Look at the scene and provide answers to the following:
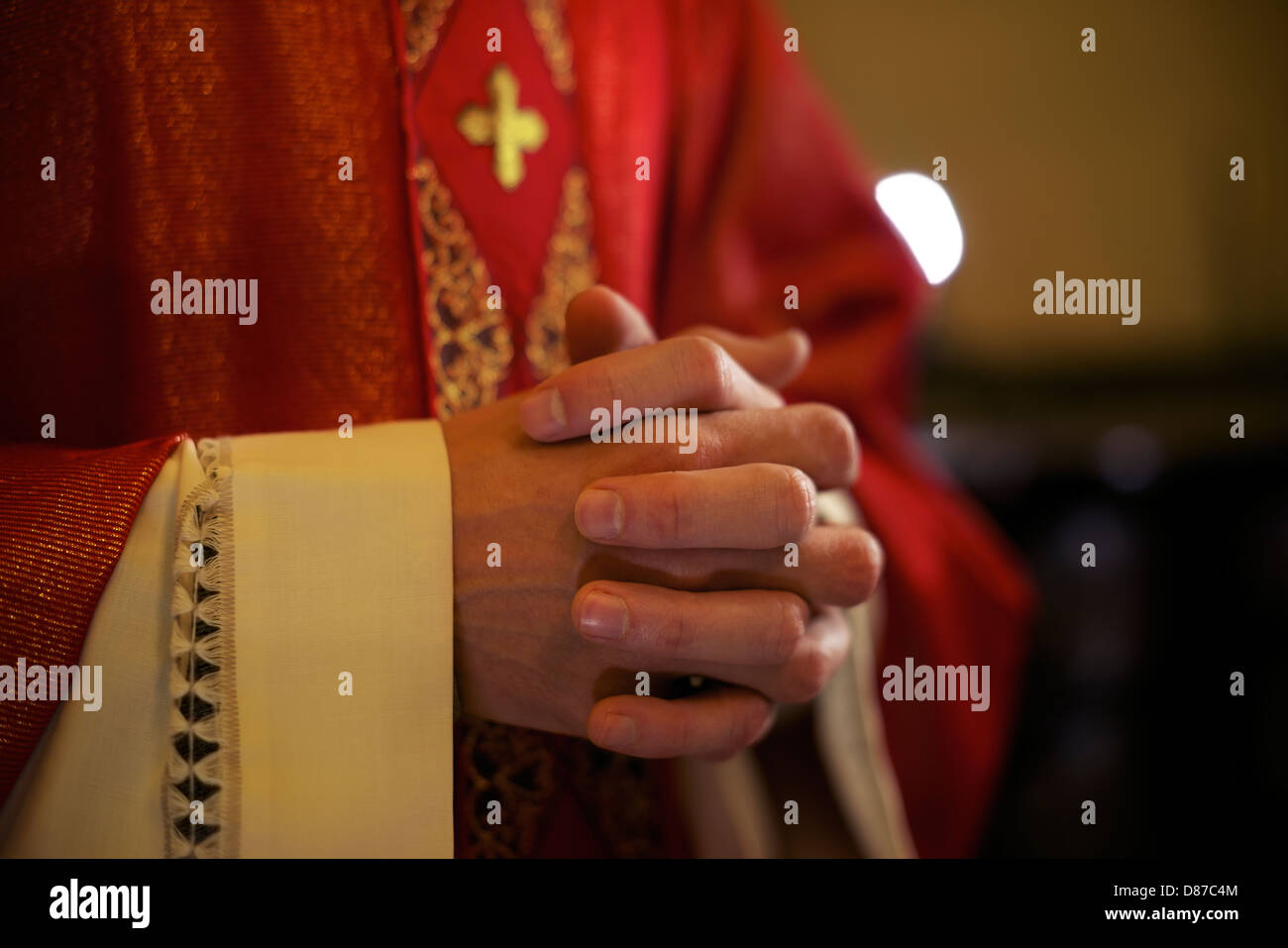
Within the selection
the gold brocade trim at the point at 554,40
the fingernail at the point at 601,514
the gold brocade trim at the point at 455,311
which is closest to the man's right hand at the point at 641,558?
the fingernail at the point at 601,514

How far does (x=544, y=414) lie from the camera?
19.9 inches

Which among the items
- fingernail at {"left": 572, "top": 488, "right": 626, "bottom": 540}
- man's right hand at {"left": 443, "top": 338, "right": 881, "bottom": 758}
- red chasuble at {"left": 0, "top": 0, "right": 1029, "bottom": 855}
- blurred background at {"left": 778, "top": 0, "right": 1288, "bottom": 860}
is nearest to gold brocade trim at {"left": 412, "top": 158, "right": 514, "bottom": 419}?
red chasuble at {"left": 0, "top": 0, "right": 1029, "bottom": 855}

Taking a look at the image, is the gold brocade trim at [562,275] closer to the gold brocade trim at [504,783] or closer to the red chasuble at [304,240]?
the red chasuble at [304,240]

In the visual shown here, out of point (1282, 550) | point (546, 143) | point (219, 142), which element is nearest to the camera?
point (219, 142)

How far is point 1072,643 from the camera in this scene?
91.1 inches

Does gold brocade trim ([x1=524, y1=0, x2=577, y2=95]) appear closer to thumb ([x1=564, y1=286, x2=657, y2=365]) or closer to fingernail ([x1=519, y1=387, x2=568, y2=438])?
thumb ([x1=564, y1=286, x2=657, y2=365])

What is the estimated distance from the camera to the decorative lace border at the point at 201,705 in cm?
47

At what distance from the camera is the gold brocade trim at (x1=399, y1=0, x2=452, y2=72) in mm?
681

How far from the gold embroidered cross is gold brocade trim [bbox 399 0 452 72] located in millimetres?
49

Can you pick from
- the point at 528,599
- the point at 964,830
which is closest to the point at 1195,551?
the point at 964,830

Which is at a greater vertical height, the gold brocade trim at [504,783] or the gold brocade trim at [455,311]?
the gold brocade trim at [455,311]

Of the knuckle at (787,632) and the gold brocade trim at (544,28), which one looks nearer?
the knuckle at (787,632)
